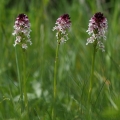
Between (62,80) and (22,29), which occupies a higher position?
(22,29)

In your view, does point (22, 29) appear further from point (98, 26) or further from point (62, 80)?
point (62, 80)

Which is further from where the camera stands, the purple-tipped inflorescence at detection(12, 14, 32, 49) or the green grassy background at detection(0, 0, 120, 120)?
the green grassy background at detection(0, 0, 120, 120)

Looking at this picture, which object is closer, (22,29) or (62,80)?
(22,29)

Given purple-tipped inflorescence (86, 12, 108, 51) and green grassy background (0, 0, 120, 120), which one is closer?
purple-tipped inflorescence (86, 12, 108, 51)

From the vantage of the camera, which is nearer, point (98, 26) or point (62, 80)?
point (98, 26)

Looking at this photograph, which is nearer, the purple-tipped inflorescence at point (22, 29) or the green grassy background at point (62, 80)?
the purple-tipped inflorescence at point (22, 29)

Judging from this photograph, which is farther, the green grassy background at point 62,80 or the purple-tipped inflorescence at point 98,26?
the green grassy background at point 62,80

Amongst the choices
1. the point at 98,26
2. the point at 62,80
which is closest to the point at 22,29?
the point at 98,26

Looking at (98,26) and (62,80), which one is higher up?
(98,26)

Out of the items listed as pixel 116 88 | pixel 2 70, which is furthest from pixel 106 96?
pixel 2 70

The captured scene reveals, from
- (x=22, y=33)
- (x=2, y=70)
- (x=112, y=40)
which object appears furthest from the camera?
(x=112, y=40)

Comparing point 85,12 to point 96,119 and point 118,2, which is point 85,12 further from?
point 96,119
